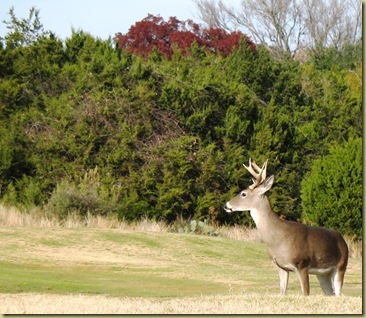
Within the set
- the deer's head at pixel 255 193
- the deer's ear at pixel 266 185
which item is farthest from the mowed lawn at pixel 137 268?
the deer's ear at pixel 266 185

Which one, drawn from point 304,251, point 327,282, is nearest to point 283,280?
point 304,251

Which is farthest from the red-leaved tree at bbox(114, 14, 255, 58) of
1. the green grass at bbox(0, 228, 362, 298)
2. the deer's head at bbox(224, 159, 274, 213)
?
the deer's head at bbox(224, 159, 274, 213)

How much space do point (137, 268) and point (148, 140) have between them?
1125cm

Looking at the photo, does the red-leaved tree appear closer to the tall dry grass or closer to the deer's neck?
the tall dry grass

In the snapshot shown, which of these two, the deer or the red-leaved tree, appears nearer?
the deer

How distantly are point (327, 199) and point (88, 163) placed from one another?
306 inches

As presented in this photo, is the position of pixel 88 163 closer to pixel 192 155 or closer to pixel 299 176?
pixel 192 155

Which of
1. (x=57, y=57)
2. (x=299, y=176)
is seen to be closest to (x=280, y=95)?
(x=299, y=176)

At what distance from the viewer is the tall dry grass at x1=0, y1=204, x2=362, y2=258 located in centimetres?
2822

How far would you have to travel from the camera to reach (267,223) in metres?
15.0

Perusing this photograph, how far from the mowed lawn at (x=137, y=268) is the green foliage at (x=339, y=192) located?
9.33 ft

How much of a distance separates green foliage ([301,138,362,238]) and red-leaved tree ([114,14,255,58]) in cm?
2620

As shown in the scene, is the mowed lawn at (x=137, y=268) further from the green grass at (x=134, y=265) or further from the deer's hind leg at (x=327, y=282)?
the deer's hind leg at (x=327, y=282)

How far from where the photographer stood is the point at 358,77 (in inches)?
1948
